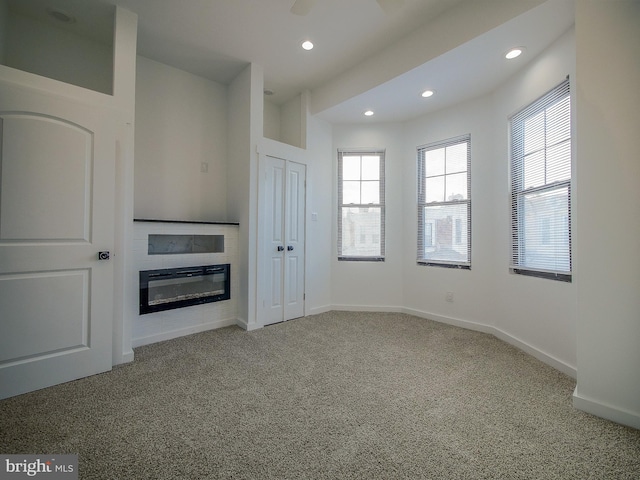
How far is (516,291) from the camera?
2.93m

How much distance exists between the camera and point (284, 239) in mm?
3664

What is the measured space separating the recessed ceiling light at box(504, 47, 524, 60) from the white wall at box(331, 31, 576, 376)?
0.21 metres

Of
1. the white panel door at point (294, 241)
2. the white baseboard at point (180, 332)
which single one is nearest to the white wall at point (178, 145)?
the white panel door at point (294, 241)

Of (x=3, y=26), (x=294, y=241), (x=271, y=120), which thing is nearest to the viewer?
(x=3, y=26)

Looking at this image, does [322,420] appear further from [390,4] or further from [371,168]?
[371,168]

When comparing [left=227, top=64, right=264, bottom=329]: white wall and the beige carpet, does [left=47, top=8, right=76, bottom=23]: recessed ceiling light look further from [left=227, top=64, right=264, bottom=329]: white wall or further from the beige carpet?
the beige carpet

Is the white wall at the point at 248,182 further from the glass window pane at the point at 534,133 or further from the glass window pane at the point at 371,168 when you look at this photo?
the glass window pane at the point at 534,133

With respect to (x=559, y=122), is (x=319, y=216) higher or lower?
lower

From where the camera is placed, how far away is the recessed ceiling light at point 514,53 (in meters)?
2.48

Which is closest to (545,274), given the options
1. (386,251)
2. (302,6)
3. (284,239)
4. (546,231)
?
(546,231)

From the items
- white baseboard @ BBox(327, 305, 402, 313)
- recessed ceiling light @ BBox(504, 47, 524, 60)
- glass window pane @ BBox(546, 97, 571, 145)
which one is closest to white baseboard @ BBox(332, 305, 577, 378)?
white baseboard @ BBox(327, 305, 402, 313)

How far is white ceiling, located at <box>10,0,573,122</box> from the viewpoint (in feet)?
7.92

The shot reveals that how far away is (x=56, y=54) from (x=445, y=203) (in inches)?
180

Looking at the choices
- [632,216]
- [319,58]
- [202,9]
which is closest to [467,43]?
[319,58]
